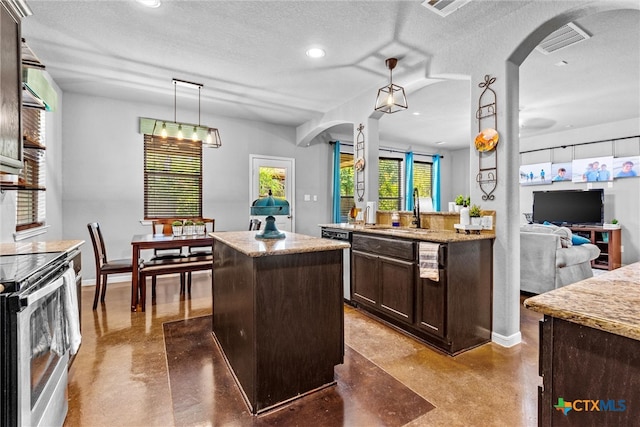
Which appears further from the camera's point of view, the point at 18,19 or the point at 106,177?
the point at 106,177

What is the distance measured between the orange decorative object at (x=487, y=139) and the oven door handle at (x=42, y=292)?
305 centimetres

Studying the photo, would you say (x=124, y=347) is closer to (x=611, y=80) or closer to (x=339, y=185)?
(x=339, y=185)

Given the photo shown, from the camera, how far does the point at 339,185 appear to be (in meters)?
6.46

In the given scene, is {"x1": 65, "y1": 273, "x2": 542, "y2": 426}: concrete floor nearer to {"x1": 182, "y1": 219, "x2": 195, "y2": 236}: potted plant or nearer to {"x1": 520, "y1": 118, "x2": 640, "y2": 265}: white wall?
{"x1": 182, "y1": 219, "x2": 195, "y2": 236}: potted plant

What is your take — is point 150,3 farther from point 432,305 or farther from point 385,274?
point 432,305

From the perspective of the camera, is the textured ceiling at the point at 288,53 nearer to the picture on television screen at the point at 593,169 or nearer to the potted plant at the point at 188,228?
the picture on television screen at the point at 593,169

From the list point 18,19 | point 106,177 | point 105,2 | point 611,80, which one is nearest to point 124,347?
point 18,19

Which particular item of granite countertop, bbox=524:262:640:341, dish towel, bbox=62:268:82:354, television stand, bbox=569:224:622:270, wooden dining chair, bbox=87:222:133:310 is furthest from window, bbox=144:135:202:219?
television stand, bbox=569:224:622:270

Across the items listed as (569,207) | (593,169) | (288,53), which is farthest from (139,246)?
(593,169)

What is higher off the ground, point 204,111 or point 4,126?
point 204,111

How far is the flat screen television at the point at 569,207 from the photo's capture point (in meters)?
5.86

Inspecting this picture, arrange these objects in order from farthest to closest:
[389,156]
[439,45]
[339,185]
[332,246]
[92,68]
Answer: [389,156], [339,185], [92,68], [439,45], [332,246]

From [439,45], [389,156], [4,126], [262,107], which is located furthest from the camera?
[389,156]

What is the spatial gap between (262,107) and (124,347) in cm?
376
